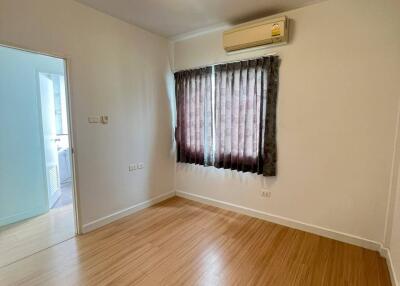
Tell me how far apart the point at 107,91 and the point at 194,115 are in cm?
129

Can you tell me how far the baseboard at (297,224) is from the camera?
2.35 meters

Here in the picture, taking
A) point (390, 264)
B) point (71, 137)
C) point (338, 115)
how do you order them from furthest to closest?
point (71, 137)
point (338, 115)
point (390, 264)

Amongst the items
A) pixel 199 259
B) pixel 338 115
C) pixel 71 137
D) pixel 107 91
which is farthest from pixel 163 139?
pixel 338 115

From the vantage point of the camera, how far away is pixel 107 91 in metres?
2.80

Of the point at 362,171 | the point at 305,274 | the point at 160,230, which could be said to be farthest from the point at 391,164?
the point at 160,230

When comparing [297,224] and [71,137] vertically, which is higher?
[71,137]

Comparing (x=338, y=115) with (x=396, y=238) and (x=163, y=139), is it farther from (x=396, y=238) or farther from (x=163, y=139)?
(x=163, y=139)

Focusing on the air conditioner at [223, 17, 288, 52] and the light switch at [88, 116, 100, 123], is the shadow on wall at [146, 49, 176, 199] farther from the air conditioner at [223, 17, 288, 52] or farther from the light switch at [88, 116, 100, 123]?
the air conditioner at [223, 17, 288, 52]

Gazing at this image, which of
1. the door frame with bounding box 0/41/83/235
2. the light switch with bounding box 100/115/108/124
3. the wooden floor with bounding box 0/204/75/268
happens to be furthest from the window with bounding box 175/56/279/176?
the wooden floor with bounding box 0/204/75/268

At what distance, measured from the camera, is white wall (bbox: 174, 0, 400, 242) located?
215cm

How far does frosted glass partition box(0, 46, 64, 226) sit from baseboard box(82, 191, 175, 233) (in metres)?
1.06

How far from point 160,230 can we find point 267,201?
1.46 metres

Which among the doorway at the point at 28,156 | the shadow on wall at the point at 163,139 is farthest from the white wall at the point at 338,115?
the doorway at the point at 28,156

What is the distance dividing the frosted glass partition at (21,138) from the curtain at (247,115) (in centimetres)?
255
